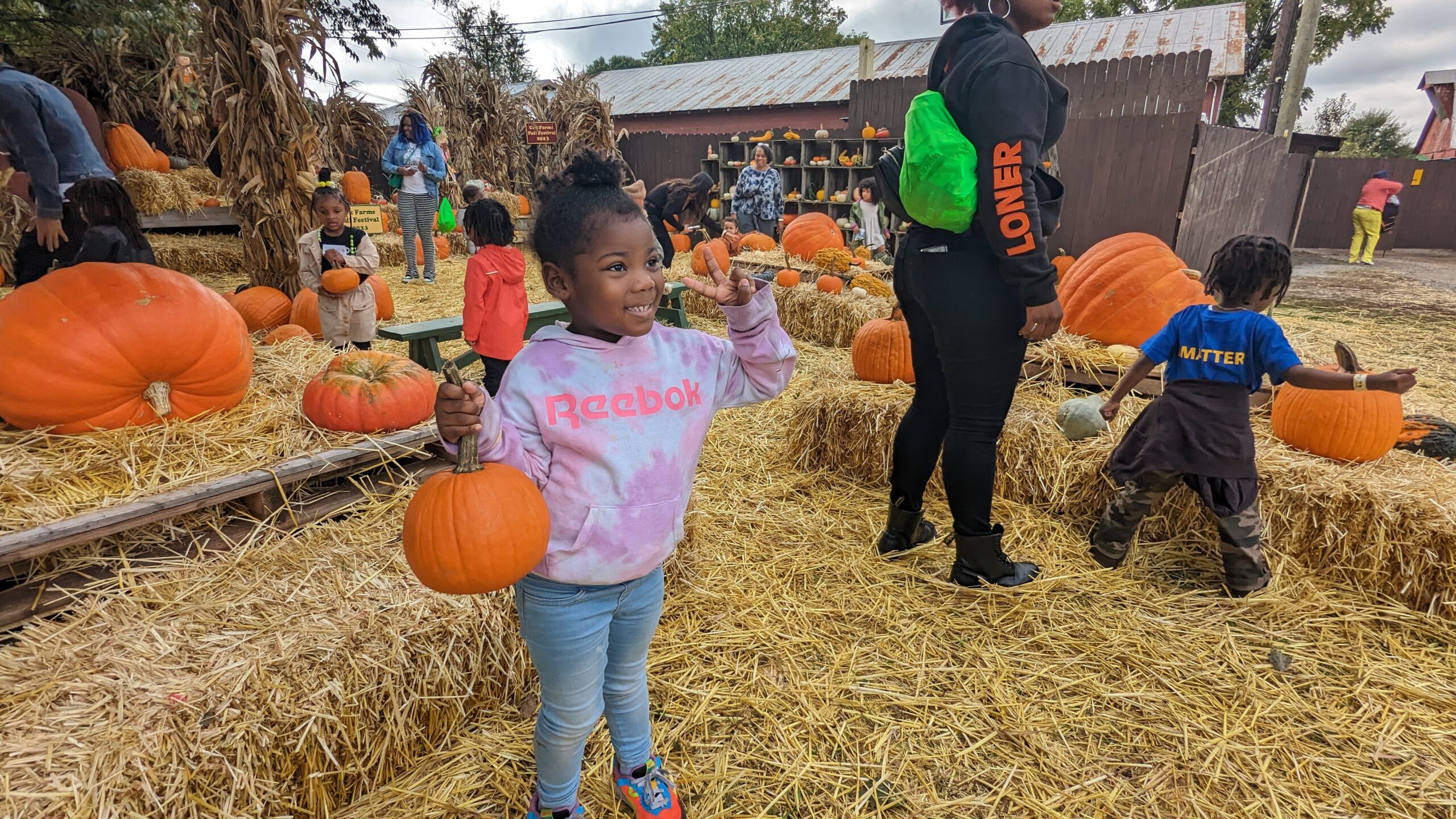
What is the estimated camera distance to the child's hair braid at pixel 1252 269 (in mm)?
2625

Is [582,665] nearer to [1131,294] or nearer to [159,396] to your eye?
[159,396]

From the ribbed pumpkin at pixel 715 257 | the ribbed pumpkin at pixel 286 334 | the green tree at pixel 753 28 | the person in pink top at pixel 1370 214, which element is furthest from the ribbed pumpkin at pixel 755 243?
the green tree at pixel 753 28

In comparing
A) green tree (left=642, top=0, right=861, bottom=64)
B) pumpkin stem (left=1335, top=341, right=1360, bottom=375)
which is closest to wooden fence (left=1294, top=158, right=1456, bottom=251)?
pumpkin stem (left=1335, top=341, right=1360, bottom=375)

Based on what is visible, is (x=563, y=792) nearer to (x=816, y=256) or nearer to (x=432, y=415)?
(x=432, y=415)

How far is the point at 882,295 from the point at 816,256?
125 cm

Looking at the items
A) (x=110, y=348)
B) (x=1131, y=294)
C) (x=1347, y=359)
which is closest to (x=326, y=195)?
(x=110, y=348)

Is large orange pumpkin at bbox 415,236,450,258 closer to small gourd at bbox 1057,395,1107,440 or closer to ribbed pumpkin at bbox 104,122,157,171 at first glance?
ribbed pumpkin at bbox 104,122,157,171

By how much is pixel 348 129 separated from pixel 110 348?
50.0 feet

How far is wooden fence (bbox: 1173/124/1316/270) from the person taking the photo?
841 centimetres

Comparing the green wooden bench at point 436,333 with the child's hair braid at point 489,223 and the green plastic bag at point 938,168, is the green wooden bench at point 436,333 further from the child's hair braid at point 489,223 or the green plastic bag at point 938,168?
the green plastic bag at point 938,168

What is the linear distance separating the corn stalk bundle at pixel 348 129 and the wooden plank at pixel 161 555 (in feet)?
45.6

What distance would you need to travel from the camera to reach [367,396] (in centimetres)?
303

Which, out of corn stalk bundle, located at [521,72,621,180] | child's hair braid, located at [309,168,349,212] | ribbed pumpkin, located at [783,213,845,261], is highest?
corn stalk bundle, located at [521,72,621,180]

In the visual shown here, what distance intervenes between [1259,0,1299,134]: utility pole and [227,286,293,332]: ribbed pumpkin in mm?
16450
